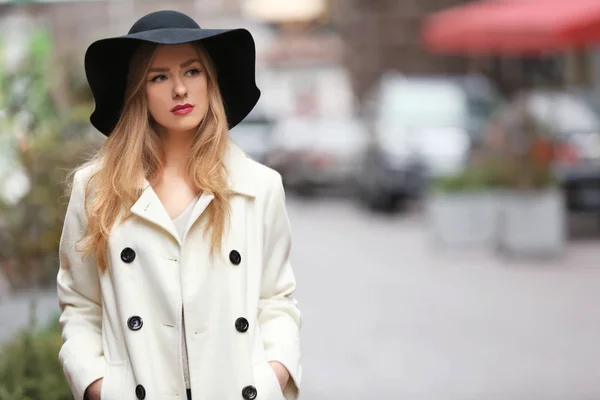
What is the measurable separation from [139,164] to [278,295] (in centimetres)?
49

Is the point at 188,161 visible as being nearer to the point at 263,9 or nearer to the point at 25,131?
the point at 25,131

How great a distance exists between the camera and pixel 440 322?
9.77 meters

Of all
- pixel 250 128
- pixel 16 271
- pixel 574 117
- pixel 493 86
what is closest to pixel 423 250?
pixel 574 117

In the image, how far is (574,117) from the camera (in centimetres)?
1650

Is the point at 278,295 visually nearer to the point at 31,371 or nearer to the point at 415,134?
the point at 31,371

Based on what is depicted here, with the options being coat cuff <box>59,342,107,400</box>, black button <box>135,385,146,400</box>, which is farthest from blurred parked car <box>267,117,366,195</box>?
black button <box>135,385,146,400</box>

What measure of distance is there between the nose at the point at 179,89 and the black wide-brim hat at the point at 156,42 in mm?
124

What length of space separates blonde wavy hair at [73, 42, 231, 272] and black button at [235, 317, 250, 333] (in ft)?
0.57

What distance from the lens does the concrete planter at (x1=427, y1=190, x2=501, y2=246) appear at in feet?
46.2

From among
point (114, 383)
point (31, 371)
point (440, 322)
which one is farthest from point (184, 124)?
point (440, 322)

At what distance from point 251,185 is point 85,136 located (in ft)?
20.3

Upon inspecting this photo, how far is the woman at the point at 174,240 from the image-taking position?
9.68ft

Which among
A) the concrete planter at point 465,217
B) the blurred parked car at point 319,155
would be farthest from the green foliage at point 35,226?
the blurred parked car at point 319,155

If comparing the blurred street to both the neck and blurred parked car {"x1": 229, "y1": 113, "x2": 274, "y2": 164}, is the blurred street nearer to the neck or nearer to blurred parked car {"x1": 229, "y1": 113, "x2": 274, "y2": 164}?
the neck
